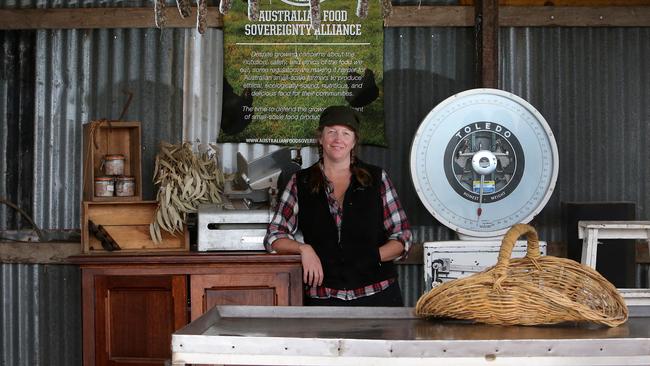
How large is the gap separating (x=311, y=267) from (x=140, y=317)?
0.73m

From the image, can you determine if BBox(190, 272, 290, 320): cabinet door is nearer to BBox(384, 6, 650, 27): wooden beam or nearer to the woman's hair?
the woman's hair

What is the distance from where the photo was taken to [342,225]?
385cm

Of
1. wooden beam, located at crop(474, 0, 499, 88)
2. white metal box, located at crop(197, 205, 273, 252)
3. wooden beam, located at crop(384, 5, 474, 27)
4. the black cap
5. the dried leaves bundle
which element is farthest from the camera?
wooden beam, located at crop(384, 5, 474, 27)

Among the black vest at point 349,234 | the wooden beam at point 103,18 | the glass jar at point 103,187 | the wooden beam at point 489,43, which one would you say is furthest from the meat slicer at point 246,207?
the wooden beam at point 489,43

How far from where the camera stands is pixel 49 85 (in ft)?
15.4

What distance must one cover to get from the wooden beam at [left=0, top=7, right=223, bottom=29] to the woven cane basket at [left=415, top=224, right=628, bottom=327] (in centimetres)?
250

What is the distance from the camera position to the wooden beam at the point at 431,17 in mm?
4594

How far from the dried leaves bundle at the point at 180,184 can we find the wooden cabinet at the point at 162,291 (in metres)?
0.24

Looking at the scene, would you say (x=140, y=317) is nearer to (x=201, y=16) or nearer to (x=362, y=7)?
→ (x=201, y=16)

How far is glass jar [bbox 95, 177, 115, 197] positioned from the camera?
166 inches

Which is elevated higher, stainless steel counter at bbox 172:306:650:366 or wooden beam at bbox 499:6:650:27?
wooden beam at bbox 499:6:650:27

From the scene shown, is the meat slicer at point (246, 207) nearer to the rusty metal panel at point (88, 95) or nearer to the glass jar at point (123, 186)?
the glass jar at point (123, 186)

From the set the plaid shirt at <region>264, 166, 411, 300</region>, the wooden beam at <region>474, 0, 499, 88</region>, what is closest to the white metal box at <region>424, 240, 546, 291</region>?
the plaid shirt at <region>264, 166, 411, 300</region>

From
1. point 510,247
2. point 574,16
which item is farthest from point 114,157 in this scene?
point 510,247
